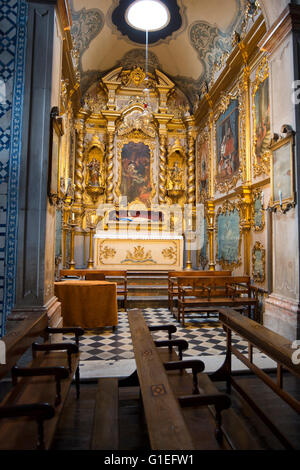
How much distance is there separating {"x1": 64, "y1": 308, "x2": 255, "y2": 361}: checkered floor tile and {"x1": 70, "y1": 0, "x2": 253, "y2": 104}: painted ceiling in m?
7.46

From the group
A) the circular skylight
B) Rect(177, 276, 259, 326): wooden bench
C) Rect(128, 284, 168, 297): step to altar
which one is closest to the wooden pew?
Rect(177, 276, 259, 326): wooden bench

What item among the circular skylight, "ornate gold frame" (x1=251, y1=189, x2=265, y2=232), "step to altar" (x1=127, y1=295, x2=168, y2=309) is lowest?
"step to altar" (x1=127, y1=295, x2=168, y2=309)

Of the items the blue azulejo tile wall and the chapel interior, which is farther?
the blue azulejo tile wall

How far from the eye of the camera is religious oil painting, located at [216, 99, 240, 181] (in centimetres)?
810

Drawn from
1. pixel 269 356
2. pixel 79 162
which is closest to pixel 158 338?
pixel 269 356

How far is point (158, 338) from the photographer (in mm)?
5258

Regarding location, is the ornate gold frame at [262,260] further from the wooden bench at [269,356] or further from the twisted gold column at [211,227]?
the wooden bench at [269,356]

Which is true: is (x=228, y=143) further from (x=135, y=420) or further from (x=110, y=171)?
(x=135, y=420)

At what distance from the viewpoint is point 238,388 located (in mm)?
2689

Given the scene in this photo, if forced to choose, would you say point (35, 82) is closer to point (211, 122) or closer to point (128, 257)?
point (128, 257)

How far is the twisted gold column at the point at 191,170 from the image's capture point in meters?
11.6

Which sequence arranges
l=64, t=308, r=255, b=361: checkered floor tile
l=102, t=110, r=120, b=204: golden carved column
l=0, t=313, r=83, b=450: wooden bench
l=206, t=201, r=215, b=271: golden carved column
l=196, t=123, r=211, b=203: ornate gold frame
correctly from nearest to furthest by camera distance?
l=0, t=313, r=83, b=450: wooden bench → l=64, t=308, r=255, b=361: checkered floor tile → l=206, t=201, r=215, b=271: golden carved column → l=196, t=123, r=211, b=203: ornate gold frame → l=102, t=110, r=120, b=204: golden carved column

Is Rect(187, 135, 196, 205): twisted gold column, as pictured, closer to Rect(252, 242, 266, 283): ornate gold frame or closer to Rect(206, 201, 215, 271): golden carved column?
Rect(206, 201, 215, 271): golden carved column
